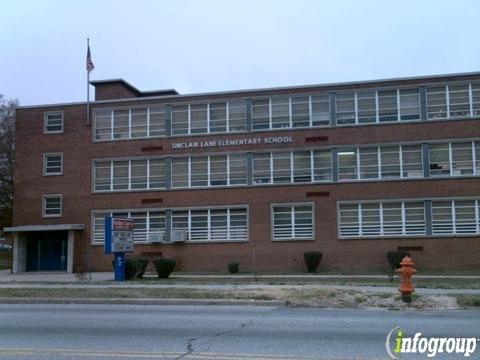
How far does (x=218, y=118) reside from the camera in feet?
129

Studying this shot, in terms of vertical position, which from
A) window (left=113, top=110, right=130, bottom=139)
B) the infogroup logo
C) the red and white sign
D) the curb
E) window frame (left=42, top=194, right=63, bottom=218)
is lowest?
the infogroup logo

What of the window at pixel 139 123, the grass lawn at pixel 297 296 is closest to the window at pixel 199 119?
the window at pixel 139 123

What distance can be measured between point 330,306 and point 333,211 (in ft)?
69.4

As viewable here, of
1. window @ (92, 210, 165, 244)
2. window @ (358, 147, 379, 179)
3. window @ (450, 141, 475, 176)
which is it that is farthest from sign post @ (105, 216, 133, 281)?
window @ (450, 141, 475, 176)

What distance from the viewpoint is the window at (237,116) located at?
39.0 meters

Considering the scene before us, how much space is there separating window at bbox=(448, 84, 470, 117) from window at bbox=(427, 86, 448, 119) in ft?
1.11

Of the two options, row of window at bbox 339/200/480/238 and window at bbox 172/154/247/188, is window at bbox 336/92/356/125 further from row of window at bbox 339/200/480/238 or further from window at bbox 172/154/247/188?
window at bbox 172/154/247/188

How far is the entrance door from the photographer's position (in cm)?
4100

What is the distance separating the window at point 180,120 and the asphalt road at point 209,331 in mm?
24817

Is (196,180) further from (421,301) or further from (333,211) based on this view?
(421,301)

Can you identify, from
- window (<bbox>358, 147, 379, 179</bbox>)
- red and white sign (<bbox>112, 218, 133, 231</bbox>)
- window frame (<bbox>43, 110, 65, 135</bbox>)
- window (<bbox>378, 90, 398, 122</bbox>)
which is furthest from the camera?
window frame (<bbox>43, 110, 65, 135</bbox>)

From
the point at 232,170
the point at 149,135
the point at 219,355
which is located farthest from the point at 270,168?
the point at 219,355

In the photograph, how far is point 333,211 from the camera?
36.6 metres

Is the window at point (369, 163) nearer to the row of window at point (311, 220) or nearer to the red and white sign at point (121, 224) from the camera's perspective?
the row of window at point (311, 220)
